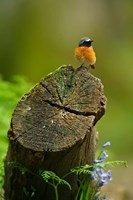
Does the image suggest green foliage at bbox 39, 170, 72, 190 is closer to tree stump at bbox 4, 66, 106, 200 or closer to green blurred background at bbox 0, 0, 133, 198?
tree stump at bbox 4, 66, 106, 200

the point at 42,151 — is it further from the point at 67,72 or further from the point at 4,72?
the point at 4,72

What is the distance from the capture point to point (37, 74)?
11102 mm

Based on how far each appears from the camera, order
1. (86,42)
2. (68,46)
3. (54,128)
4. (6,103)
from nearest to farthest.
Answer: (54,128)
(86,42)
(6,103)
(68,46)

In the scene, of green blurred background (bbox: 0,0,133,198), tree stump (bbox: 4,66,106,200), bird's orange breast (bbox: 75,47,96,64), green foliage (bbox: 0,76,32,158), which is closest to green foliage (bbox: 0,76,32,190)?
green foliage (bbox: 0,76,32,158)

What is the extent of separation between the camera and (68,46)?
1167 cm

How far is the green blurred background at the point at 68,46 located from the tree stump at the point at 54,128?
6784mm

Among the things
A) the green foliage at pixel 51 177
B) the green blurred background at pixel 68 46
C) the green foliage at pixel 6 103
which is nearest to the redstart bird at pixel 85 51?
the green foliage at pixel 51 177

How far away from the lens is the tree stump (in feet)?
11.3

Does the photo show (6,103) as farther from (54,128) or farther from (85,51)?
(54,128)

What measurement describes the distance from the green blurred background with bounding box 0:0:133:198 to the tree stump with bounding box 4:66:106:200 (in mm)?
6784

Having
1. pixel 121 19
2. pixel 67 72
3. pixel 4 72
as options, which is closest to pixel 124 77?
pixel 121 19

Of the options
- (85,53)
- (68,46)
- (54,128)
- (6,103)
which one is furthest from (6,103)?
(68,46)

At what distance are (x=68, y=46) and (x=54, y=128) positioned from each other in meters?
8.27

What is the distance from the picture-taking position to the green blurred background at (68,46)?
11.2 metres
